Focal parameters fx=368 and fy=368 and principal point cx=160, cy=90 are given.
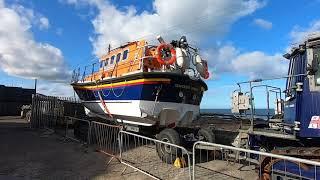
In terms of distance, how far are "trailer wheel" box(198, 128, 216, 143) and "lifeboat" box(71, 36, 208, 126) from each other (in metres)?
1.33

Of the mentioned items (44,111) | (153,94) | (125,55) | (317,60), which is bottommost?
(44,111)

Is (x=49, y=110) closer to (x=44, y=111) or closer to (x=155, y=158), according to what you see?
(x=44, y=111)

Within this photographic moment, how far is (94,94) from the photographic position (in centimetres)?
1608

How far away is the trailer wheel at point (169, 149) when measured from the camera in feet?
33.4

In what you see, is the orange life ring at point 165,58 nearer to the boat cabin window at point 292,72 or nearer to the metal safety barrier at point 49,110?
the boat cabin window at point 292,72

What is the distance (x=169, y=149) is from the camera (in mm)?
10320

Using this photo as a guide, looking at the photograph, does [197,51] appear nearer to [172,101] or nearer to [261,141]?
[172,101]

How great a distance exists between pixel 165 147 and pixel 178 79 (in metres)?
2.82

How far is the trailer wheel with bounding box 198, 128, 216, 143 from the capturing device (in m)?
11.3

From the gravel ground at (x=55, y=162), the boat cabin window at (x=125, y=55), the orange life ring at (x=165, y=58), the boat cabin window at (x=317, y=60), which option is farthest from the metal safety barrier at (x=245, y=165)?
the boat cabin window at (x=125, y=55)

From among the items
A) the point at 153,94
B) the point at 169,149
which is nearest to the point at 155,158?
the point at 169,149

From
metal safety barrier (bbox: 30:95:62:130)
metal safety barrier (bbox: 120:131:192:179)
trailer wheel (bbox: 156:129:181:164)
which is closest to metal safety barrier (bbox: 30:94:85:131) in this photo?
metal safety barrier (bbox: 30:95:62:130)

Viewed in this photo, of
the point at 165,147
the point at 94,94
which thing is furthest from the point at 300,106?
the point at 94,94

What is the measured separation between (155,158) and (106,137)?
234 centimetres
